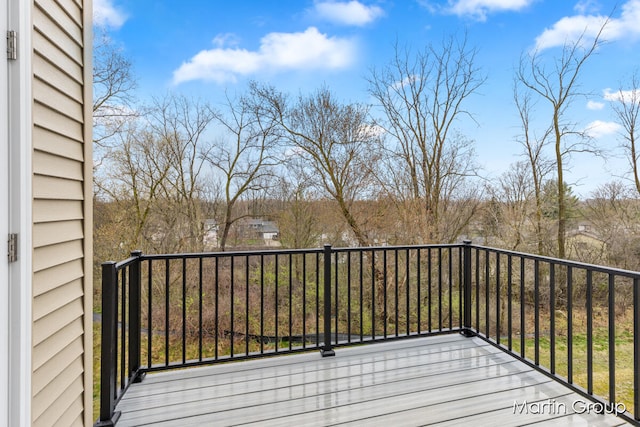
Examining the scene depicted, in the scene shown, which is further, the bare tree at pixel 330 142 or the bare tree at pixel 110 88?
the bare tree at pixel 330 142

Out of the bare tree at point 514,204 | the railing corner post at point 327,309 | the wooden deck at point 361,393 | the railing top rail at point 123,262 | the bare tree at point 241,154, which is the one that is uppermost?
the bare tree at point 241,154

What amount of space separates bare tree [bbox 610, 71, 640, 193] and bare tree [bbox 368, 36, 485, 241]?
2542mm

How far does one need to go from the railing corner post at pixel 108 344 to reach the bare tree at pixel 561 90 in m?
7.52

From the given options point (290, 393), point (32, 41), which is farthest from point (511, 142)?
point (32, 41)

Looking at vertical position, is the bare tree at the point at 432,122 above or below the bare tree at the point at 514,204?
above

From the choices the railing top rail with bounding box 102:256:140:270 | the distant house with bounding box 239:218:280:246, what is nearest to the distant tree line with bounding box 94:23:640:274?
the distant house with bounding box 239:218:280:246

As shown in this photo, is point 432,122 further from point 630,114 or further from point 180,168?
point 180,168

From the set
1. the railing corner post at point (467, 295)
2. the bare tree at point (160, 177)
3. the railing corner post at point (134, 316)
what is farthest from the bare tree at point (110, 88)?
the railing corner post at point (467, 295)

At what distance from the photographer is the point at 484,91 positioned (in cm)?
741

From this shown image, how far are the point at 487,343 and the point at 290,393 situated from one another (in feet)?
6.02

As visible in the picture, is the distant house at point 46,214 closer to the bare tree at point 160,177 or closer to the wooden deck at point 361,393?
the wooden deck at point 361,393

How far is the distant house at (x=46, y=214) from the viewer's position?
1.19m

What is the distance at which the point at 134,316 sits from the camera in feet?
8.03

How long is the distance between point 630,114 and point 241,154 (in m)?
7.47
